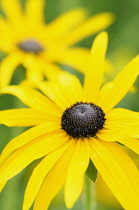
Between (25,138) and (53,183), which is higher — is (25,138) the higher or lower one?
the higher one

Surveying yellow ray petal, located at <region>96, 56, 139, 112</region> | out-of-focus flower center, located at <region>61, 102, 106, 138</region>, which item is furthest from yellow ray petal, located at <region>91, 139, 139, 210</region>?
yellow ray petal, located at <region>96, 56, 139, 112</region>

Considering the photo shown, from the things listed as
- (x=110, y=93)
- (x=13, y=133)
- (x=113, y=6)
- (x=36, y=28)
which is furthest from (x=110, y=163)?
(x=113, y=6)

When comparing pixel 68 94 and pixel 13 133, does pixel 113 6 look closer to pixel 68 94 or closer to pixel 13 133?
pixel 13 133

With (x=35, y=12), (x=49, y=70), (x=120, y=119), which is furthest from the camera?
(x=35, y=12)

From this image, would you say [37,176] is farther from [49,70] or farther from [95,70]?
[49,70]

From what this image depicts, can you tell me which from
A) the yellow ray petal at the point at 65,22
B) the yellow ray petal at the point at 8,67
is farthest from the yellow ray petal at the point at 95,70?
the yellow ray petal at the point at 65,22

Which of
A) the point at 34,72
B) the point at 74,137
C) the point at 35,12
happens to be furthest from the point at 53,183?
the point at 35,12

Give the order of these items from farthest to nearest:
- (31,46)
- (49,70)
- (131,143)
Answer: (31,46)
(49,70)
(131,143)
